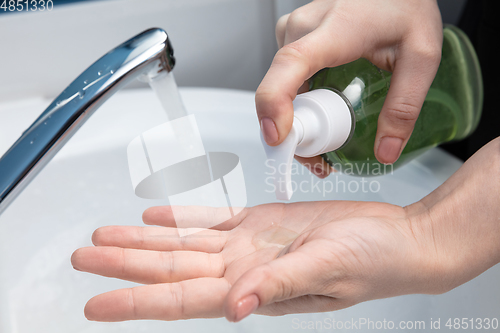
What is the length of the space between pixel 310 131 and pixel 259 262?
0.12m

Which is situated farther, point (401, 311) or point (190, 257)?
point (401, 311)

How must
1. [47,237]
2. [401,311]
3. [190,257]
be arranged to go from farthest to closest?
[47,237] → [401,311] → [190,257]

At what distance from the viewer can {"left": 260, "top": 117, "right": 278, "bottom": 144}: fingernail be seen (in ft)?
1.04

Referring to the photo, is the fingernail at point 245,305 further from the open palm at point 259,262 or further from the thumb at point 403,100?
the thumb at point 403,100

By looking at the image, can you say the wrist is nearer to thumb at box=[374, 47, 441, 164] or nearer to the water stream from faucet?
thumb at box=[374, 47, 441, 164]

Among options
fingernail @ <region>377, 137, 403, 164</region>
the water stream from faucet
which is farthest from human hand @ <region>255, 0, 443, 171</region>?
the water stream from faucet

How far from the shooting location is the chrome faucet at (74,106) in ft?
0.94

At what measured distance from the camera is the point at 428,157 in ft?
1.81

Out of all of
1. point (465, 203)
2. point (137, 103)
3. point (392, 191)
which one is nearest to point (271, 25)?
point (137, 103)

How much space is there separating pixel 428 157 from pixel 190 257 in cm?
35

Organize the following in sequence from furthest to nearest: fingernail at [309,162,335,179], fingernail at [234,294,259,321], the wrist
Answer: fingernail at [309,162,335,179] < the wrist < fingernail at [234,294,259,321]

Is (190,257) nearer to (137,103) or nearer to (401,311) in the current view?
(401,311)

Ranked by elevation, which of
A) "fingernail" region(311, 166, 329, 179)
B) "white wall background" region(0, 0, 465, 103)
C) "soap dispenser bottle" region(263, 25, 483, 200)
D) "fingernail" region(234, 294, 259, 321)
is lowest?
"fingernail" region(234, 294, 259, 321)

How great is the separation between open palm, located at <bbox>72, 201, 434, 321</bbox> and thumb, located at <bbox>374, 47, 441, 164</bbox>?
0.21 ft
